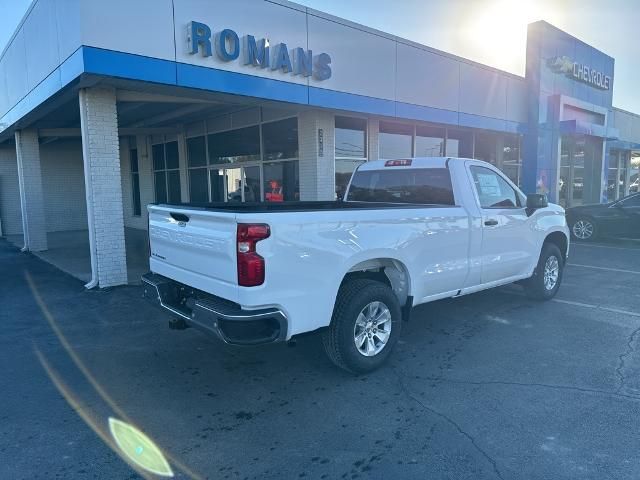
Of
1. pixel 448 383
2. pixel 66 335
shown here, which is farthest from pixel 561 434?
pixel 66 335

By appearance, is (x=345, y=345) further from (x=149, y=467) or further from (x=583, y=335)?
(x=583, y=335)

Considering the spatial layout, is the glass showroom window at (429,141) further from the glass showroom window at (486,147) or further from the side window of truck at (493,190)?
the side window of truck at (493,190)

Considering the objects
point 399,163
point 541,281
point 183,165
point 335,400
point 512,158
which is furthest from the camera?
point 512,158

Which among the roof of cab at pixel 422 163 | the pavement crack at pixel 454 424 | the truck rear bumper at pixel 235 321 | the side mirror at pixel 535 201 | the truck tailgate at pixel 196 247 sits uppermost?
the roof of cab at pixel 422 163

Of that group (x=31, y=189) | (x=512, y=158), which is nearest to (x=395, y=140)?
(x=512, y=158)

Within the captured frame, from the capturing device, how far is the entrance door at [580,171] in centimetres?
2084

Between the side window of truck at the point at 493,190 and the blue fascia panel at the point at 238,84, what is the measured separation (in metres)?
4.82

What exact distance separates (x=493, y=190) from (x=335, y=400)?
3.47m

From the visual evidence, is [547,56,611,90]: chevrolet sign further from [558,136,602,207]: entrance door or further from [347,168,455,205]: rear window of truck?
[347,168,455,205]: rear window of truck

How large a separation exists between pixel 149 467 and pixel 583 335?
485 centimetres

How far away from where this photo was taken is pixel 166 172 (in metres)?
16.8

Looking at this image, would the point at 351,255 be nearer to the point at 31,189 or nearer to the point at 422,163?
the point at 422,163

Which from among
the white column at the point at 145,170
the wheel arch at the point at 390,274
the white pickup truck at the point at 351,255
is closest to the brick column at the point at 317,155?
the white pickup truck at the point at 351,255

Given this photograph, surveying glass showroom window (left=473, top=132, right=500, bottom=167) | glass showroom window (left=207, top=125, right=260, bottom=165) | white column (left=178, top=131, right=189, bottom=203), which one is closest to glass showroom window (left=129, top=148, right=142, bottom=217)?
white column (left=178, top=131, right=189, bottom=203)
